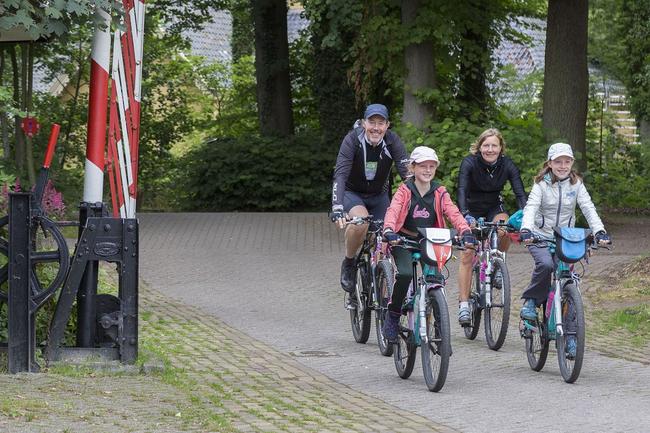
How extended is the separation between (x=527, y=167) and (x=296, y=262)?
4.31m

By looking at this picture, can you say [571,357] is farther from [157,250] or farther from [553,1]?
[553,1]

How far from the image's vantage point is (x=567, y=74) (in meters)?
20.6

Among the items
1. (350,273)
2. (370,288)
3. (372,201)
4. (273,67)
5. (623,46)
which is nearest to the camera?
(370,288)

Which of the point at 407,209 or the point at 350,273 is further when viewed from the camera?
the point at 350,273

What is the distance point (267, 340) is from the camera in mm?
11055

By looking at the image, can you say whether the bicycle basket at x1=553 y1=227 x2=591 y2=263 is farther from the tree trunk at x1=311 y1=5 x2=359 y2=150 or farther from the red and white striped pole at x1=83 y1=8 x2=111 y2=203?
the tree trunk at x1=311 y1=5 x2=359 y2=150

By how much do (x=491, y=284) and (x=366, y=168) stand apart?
1386mm

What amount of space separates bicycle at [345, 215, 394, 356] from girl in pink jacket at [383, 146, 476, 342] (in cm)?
43

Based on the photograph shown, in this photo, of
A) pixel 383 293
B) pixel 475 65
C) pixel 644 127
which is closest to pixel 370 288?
pixel 383 293

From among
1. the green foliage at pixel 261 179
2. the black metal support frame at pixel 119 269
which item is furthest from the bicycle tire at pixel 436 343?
the green foliage at pixel 261 179

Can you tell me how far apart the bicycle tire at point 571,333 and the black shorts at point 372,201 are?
1.97 meters

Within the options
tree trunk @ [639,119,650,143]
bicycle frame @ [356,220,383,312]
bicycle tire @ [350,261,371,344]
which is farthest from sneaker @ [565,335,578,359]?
tree trunk @ [639,119,650,143]

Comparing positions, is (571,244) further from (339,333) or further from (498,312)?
(339,333)

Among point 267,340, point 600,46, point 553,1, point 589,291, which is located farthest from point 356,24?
point 600,46
